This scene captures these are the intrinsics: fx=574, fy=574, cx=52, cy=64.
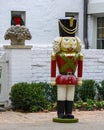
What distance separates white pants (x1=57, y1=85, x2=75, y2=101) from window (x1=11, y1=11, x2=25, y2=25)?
763cm

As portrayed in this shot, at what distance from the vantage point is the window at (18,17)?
19625 millimetres

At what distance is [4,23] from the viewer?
62.7 feet

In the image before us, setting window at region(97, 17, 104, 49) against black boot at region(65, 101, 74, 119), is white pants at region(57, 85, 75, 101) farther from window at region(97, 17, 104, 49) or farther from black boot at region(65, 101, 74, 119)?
window at region(97, 17, 104, 49)

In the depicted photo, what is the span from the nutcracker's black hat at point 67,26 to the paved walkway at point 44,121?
1928mm

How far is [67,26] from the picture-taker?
1239 centimetres

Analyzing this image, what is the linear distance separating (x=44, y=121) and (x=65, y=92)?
80cm

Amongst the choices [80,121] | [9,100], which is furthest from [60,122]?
[9,100]

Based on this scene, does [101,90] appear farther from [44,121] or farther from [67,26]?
[67,26]

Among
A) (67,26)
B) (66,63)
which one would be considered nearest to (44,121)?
(66,63)

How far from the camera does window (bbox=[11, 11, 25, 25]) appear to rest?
64.4 feet

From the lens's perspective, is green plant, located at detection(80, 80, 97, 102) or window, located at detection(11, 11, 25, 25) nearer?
green plant, located at detection(80, 80, 97, 102)

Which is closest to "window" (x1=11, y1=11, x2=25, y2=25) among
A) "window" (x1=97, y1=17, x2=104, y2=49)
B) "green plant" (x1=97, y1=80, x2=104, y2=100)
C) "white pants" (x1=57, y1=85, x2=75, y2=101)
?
"window" (x1=97, y1=17, x2=104, y2=49)

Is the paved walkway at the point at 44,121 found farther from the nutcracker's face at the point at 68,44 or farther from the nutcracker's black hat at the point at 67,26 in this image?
the nutcracker's black hat at the point at 67,26

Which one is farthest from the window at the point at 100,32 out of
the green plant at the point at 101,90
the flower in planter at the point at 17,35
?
the flower in planter at the point at 17,35
